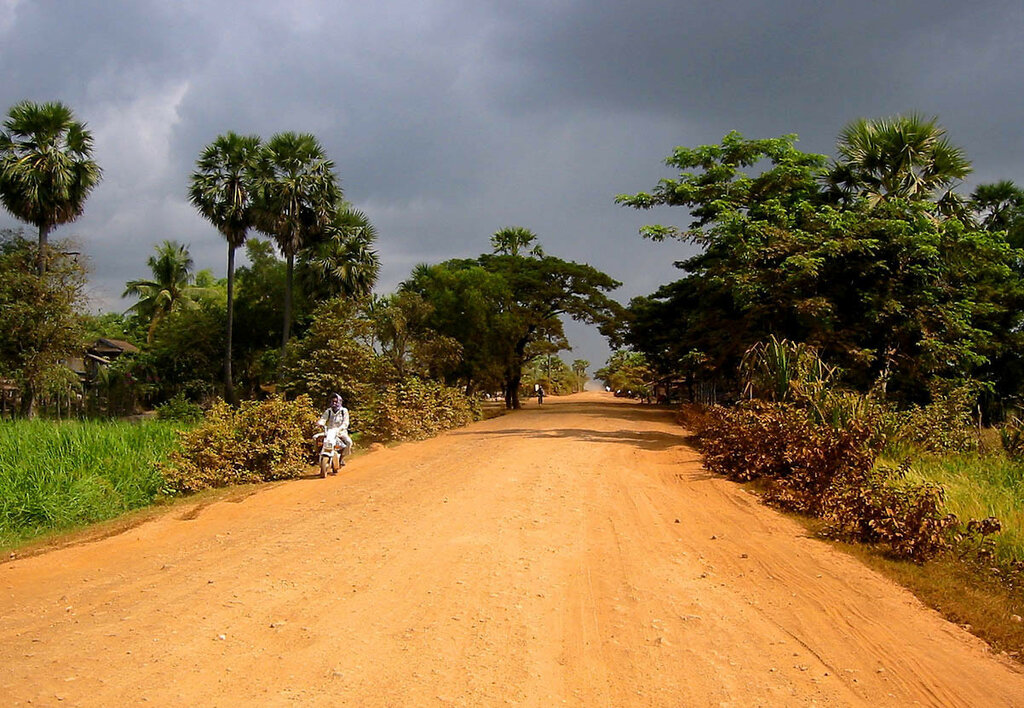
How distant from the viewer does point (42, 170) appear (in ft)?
89.3

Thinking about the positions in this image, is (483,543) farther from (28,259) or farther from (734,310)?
(28,259)

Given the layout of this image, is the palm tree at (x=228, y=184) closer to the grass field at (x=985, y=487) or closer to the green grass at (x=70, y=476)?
the green grass at (x=70, y=476)

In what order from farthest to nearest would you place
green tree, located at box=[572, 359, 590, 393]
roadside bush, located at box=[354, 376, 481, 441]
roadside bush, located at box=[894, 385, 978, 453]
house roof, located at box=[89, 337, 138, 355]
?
1. green tree, located at box=[572, 359, 590, 393]
2. house roof, located at box=[89, 337, 138, 355]
3. roadside bush, located at box=[354, 376, 481, 441]
4. roadside bush, located at box=[894, 385, 978, 453]

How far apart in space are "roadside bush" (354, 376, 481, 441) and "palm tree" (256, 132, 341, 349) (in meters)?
12.1

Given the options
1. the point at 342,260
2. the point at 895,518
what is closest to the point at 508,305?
the point at 342,260

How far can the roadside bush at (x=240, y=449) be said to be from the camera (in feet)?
42.7

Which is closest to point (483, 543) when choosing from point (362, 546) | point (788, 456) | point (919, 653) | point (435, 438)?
point (362, 546)

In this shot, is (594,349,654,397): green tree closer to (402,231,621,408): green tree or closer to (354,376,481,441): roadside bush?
(402,231,621,408): green tree

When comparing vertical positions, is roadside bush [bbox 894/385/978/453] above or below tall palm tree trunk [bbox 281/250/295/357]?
below

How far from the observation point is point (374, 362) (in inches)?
952

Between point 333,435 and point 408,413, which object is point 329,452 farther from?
point 408,413

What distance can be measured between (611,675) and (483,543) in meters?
3.28

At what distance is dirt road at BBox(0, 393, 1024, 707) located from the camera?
4773mm

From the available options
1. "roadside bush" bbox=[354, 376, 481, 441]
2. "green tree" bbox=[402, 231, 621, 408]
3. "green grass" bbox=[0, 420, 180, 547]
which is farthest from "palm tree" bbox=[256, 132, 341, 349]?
"green grass" bbox=[0, 420, 180, 547]
